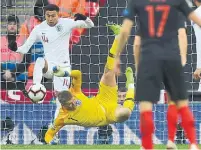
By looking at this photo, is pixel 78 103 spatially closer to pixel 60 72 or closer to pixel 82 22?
pixel 60 72

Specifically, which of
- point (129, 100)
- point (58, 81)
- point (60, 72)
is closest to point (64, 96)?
point (60, 72)

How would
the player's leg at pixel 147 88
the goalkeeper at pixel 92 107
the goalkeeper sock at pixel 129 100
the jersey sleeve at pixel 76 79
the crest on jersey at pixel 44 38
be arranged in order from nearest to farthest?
the player's leg at pixel 147 88 < the jersey sleeve at pixel 76 79 < the goalkeeper at pixel 92 107 < the goalkeeper sock at pixel 129 100 < the crest on jersey at pixel 44 38

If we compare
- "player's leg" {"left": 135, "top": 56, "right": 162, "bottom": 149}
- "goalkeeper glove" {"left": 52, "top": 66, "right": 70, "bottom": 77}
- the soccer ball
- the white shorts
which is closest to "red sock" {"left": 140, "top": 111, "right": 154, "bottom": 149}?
"player's leg" {"left": 135, "top": 56, "right": 162, "bottom": 149}

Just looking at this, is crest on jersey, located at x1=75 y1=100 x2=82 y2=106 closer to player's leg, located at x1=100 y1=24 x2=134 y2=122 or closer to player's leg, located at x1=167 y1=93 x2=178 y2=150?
player's leg, located at x1=100 y1=24 x2=134 y2=122

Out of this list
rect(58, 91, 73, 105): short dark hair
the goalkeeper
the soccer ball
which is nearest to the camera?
rect(58, 91, 73, 105): short dark hair

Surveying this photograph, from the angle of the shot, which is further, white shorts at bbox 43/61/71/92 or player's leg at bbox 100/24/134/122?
white shorts at bbox 43/61/71/92

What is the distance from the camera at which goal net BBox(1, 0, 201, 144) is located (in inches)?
572

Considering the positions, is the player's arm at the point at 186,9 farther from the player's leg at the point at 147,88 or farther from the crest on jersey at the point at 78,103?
the crest on jersey at the point at 78,103

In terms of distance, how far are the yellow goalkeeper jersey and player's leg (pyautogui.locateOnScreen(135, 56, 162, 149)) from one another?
4135 mm

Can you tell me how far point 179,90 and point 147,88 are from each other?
368mm

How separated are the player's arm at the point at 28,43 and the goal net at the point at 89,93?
2.93 feet

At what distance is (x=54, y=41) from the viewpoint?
1456 centimetres

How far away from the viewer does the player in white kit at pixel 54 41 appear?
563 inches

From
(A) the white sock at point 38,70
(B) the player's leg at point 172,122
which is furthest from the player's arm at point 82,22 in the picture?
(B) the player's leg at point 172,122
